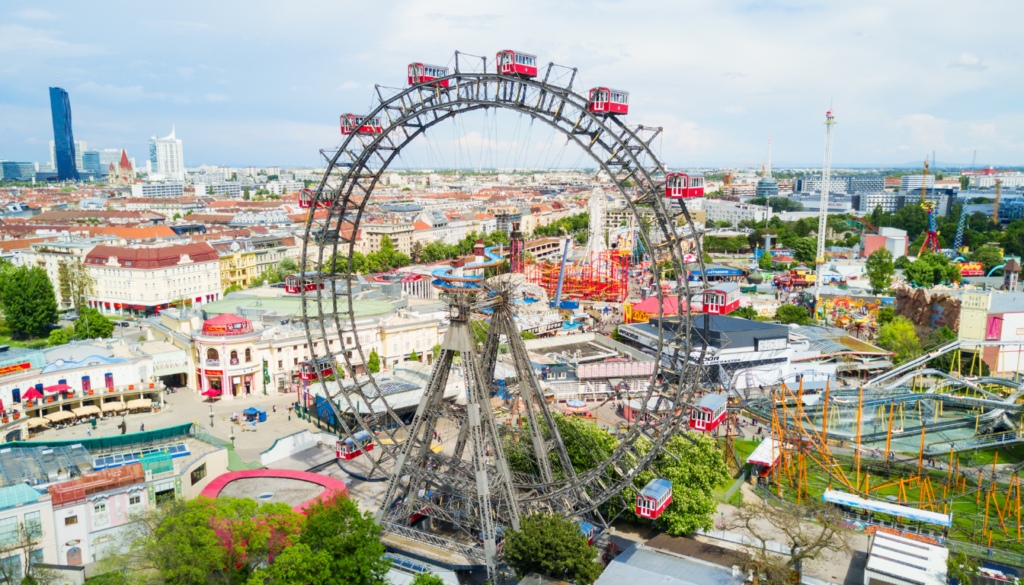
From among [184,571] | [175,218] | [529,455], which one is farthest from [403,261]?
[184,571]

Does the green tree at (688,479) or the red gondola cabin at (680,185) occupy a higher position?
the red gondola cabin at (680,185)

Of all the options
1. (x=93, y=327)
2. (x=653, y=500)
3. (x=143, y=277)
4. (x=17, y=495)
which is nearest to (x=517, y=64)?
(x=653, y=500)

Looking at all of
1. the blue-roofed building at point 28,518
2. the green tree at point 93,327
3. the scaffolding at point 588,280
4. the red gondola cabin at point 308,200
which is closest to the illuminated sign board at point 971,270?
the scaffolding at point 588,280

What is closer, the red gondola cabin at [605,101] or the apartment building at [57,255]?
the red gondola cabin at [605,101]

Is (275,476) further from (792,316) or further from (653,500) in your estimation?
(792,316)

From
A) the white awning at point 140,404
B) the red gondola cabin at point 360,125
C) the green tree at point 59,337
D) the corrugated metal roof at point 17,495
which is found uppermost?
the red gondola cabin at point 360,125

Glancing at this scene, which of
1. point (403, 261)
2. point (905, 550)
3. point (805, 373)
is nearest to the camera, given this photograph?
point (905, 550)

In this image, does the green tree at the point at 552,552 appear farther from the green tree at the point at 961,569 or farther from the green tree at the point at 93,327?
the green tree at the point at 93,327

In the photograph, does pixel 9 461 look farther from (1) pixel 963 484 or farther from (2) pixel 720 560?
(1) pixel 963 484
